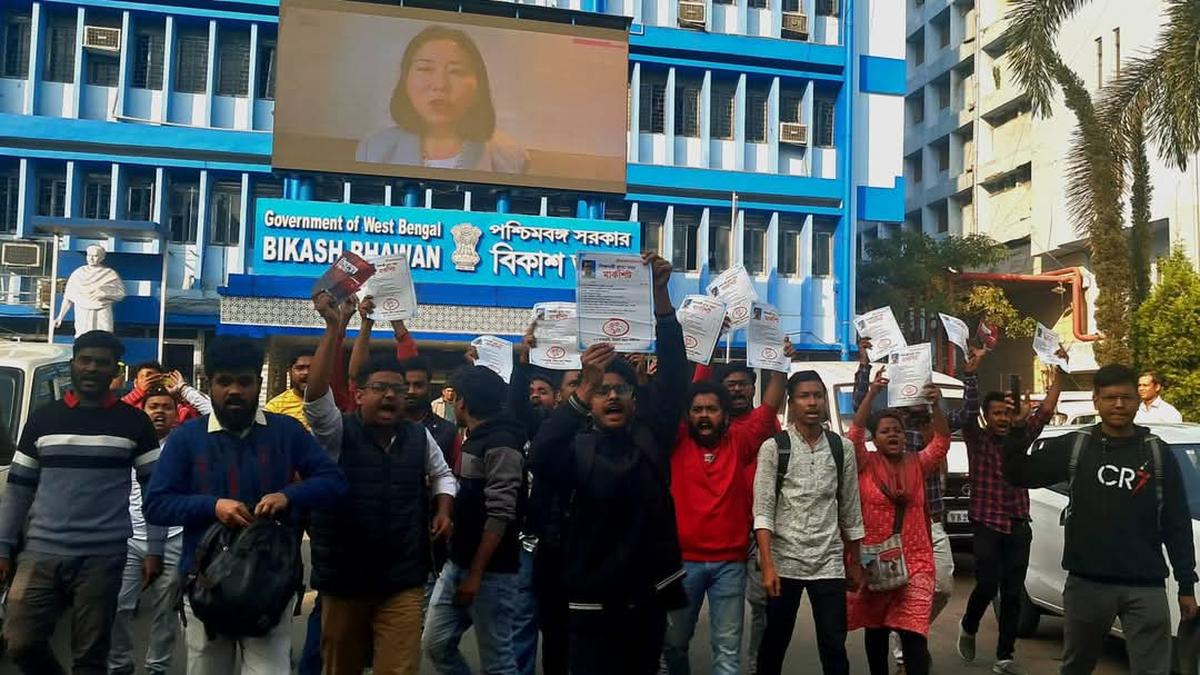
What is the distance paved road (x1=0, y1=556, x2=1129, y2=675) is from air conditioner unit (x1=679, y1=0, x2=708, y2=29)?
19846mm

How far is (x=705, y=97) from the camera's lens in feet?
85.3

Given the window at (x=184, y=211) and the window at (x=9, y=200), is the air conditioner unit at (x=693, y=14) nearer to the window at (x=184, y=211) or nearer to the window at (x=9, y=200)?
the window at (x=184, y=211)

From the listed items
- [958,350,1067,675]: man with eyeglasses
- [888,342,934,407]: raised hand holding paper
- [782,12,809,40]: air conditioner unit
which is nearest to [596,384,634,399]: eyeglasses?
[888,342,934,407]: raised hand holding paper

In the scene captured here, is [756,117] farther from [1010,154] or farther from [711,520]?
[711,520]

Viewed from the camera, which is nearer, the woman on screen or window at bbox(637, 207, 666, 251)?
the woman on screen

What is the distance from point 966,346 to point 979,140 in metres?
32.4

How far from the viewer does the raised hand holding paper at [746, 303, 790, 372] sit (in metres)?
6.81

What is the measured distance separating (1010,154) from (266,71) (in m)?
23.3

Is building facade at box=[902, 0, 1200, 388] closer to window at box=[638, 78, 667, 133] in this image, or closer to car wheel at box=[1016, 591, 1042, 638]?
window at box=[638, 78, 667, 133]

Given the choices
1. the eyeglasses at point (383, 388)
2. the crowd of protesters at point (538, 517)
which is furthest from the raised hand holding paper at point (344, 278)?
the eyeglasses at point (383, 388)

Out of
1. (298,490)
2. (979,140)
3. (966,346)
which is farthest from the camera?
(979,140)

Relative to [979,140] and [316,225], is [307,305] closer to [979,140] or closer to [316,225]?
[316,225]

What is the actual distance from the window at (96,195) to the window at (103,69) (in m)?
2.05

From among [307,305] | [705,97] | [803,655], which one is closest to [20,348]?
[803,655]
